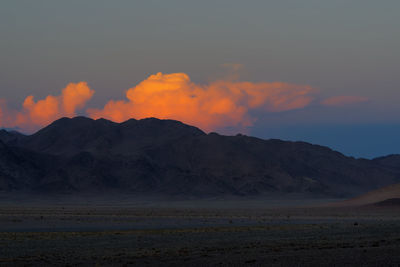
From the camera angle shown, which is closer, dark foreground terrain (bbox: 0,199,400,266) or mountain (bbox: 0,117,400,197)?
dark foreground terrain (bbox: 0,199,400,266)

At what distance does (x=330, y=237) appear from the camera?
39188 millimetres

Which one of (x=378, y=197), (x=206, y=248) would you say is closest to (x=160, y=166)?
(x=378, y=197)

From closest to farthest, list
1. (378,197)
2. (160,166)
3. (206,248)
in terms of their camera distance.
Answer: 1. (206,248)
2. (378,197)
3. (160,166)

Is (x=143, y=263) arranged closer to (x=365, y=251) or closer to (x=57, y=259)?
(x=57, y=259)

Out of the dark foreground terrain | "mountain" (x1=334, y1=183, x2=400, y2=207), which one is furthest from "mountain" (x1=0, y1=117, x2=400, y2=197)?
the dark foreground terrain

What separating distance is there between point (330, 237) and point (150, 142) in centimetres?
15484

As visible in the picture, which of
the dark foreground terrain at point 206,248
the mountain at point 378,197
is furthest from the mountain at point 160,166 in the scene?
the dark foreground terrain at point 206,248

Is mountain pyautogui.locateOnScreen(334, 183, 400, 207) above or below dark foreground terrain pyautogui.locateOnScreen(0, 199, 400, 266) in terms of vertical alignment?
above

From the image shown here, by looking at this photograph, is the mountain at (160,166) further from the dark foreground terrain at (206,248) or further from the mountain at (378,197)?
the dark foreground terrain at (206,248)

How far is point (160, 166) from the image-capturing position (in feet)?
563

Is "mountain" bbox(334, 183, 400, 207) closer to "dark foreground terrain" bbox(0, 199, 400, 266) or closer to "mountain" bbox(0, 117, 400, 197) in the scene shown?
"mountain" bbox(0, 117, 400, 197)

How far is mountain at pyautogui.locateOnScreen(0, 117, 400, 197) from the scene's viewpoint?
513 ft

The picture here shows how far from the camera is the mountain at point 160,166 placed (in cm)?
15625

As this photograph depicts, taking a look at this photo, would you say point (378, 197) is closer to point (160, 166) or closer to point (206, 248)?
point (206, 248)
